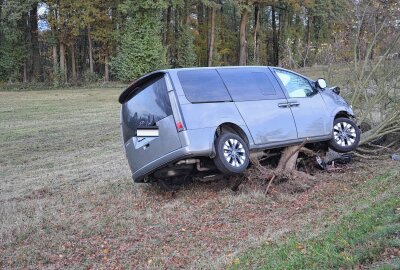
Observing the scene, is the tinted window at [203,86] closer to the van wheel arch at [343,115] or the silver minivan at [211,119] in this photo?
the silver minivan at [211,119]

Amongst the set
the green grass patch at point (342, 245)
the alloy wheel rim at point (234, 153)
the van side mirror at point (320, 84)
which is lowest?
the green grass patch at point (342, 245)

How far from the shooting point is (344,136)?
898 cm

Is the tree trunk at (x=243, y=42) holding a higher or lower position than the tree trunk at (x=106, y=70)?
higher

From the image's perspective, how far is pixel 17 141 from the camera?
16141mm

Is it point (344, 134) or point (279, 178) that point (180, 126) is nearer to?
point (279, 178)

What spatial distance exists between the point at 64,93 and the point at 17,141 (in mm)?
17902

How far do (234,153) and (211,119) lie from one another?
0.63m

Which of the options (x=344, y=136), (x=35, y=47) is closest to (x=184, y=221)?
(x=344, y=136)

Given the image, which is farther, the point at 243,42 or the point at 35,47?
the point at 243,42

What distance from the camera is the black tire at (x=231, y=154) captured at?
7.08 metres

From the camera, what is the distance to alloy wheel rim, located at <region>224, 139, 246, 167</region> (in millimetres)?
7176

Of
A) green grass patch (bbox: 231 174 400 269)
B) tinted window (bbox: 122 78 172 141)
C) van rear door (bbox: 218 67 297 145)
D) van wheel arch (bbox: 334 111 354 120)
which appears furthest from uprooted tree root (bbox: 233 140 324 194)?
green grass patch (bbox: 231 174 400 269)

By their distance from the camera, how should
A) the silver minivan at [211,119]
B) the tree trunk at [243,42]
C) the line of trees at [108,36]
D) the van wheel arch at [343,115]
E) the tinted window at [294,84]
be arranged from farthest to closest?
the tree trunk at [243,42] → the line of trees at [108,36] → the van wheel arch at [343,115] → the tinted window at [294,84] → the silver minivan at [211,119]

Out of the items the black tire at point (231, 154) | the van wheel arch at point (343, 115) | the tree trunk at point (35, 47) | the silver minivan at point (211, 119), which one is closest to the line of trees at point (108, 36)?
A: the tree trunk at point (35, 47)
